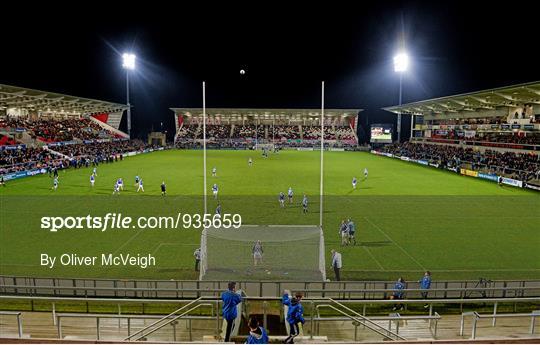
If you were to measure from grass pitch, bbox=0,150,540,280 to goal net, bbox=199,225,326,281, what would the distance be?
4.99 ft

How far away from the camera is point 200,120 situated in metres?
102

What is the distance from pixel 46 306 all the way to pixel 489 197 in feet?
100

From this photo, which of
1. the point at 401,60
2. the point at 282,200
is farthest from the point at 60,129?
the point at 401,60

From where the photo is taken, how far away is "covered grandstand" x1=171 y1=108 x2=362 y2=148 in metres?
95.3

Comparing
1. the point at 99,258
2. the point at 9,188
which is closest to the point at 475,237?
the point at 99,258

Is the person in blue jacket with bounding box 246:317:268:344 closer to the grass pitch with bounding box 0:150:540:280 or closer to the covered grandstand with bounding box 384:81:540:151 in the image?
the grass pitch with bounding box 0:150:540:280

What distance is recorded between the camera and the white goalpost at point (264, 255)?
13280mm

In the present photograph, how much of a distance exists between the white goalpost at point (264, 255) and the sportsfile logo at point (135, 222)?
246 inches

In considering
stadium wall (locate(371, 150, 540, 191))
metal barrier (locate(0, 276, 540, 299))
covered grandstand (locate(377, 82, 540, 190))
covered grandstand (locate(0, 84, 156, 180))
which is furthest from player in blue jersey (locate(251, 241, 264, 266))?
covered grandstand (locate(0, 84, 156, 180))

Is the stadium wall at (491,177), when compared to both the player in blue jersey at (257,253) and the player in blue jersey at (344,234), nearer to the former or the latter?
the player in blue jersey at (344,234)

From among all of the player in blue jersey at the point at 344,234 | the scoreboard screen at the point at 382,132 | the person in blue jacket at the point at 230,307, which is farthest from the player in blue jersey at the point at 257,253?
the scoreboard screen at the point at 382,132

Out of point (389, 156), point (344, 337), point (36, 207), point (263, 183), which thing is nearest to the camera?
point (344, 337)

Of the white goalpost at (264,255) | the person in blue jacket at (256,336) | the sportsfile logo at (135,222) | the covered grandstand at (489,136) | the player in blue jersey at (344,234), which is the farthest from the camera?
the covered grandstand at (489,136)

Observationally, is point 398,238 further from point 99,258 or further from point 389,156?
point 389,156
